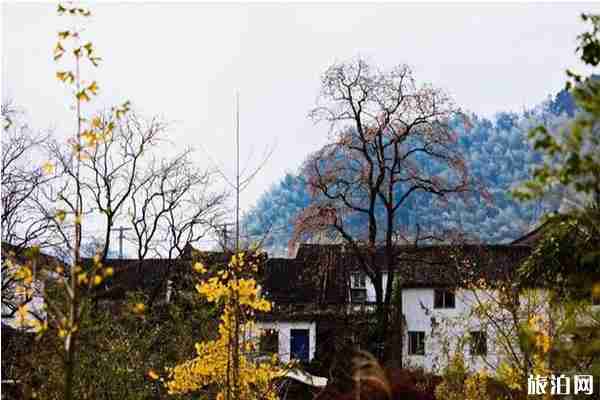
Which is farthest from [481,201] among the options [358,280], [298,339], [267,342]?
[267,342]

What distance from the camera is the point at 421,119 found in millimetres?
25484

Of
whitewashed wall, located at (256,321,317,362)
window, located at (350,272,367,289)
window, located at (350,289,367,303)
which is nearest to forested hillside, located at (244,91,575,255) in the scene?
window, located at (350,272,367,289)

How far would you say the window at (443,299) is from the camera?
28.8 metres

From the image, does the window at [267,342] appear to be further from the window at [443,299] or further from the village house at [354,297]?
the window at [443,299]

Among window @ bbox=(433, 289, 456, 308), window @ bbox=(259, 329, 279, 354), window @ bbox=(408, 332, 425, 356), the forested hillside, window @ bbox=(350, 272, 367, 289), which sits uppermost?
the forested hillside

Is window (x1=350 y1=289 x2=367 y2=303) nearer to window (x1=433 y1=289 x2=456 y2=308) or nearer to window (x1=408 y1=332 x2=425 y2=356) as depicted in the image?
window (x1=408 y1=332 x2=425 y2=356)

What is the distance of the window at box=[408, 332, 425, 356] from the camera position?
28.2 metres

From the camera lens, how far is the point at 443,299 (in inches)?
1136

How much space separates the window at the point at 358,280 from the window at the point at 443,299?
8.38 ft

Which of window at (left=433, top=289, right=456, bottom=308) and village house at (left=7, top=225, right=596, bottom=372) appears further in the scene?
window at (left=433, top=289, right=456, bottom=308)

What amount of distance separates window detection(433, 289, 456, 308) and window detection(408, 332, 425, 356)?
91 cm

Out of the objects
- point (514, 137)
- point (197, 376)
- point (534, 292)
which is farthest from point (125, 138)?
point (514, 137)

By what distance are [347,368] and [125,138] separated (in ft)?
22.1

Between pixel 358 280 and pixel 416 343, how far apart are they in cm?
299
